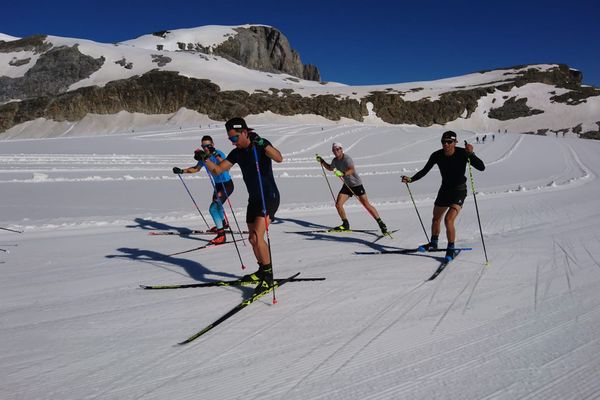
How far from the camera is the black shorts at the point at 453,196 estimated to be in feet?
22.0

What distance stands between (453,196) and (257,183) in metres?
3.37

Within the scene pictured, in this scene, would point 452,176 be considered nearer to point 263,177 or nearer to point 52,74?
point 263,177

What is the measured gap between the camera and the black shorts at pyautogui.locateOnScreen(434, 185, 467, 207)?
6715 mm

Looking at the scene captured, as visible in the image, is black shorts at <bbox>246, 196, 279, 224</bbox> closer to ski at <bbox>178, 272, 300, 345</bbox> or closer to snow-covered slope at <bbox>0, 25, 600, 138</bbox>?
ski at <bbox>178, 272, 300, 345</bbox>

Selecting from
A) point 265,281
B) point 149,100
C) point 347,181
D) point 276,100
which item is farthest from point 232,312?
point 149,100

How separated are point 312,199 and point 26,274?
8.75m

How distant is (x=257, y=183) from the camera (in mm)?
5281

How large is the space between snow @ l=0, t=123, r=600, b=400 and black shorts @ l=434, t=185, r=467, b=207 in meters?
0.92

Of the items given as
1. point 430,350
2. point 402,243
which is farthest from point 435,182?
point 430,350

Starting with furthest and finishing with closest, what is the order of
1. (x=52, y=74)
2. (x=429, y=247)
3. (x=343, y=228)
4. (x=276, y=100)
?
(x=52, y=74) < (x=276, y=100) < (x=343, y=228) < (x=429, y=247)

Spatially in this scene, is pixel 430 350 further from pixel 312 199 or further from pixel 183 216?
pixel 312 199

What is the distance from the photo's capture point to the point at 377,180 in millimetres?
18812

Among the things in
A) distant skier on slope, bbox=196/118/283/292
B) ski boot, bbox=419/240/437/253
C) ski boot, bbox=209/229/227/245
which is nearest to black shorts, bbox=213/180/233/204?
ski boot, bbox=209/229/227/245

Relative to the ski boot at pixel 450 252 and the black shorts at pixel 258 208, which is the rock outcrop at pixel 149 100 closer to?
the ski boot at pixel 450 252
